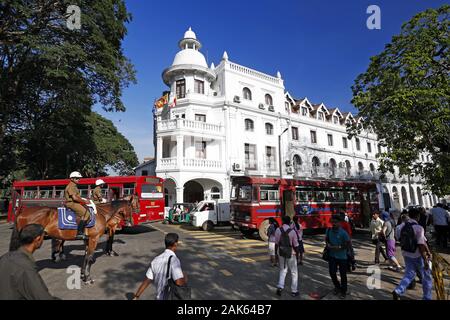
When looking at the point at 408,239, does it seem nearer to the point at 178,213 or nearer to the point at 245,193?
the point at 245,193

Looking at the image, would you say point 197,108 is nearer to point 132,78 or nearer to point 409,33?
point 132,78

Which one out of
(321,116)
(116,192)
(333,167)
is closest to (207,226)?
(116,192)

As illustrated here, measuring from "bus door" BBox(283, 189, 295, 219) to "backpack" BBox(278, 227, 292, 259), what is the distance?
8.11m

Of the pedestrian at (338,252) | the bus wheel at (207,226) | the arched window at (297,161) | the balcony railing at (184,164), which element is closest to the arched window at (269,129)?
the arched window at (297,161)

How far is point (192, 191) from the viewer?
26.7m

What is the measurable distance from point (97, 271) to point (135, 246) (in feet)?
12.9

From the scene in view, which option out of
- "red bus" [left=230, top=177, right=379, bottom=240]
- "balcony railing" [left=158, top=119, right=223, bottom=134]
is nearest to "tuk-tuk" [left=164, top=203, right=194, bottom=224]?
"red bus" [left=230, top=177, right=379, bottom=240]

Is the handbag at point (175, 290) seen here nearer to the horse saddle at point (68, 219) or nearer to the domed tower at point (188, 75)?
the horse saddle at point (68, 219)

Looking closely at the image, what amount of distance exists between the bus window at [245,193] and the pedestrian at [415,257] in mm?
8168

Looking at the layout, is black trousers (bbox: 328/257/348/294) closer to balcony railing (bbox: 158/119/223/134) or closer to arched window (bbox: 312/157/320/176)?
balcony railing (bbox: 158/119/223/134)

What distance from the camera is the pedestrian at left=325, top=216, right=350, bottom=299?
5.71m

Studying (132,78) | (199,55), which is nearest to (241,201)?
(132,78)

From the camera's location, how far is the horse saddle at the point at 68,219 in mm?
7256

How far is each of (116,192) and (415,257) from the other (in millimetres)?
14830
